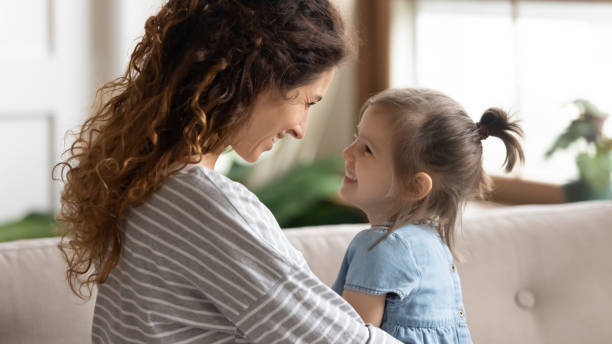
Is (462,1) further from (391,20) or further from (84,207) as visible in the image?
(84,207)

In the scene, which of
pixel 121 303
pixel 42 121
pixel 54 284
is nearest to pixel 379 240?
pixel 121 303

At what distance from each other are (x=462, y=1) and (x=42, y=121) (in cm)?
164

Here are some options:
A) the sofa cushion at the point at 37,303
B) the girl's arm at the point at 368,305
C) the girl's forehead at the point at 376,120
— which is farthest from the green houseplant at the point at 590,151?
the sofa cushion at the point at 37,303

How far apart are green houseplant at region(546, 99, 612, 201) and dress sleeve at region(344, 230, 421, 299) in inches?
44.1

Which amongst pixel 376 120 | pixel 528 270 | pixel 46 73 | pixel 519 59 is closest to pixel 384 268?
pixel 376 120

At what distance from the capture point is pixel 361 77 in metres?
3.24

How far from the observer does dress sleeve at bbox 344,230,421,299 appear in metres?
1.14

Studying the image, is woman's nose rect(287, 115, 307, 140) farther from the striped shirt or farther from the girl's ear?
the girl's ear

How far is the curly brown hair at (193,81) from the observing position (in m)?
0.95

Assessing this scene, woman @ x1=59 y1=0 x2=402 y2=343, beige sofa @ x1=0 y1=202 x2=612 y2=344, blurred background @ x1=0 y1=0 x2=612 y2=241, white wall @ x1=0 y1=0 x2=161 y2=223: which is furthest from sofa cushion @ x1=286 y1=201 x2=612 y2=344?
white wall @ x1=0 y1=0 x2=161 y2=223

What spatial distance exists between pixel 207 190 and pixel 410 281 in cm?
39

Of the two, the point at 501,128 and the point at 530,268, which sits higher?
the point at 501,128

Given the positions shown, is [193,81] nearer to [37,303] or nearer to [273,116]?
[273,116]

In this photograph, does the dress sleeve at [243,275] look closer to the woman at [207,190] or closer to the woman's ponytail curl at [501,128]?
the woman at [207,190]
